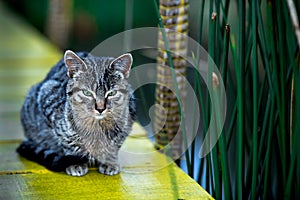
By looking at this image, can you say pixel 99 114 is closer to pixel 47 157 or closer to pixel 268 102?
pixel 47 157

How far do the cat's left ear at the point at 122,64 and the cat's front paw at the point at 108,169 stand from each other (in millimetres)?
384

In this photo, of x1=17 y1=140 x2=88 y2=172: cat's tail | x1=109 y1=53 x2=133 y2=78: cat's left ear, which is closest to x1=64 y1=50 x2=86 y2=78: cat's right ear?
x1=109 y1=53 x2=133 y2=78: cat's left ear

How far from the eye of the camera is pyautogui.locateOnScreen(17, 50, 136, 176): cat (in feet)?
7.02

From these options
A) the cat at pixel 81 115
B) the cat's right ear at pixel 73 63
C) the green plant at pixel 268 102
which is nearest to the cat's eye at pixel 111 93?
the cat at pixel 81 115

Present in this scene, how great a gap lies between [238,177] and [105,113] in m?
0.51

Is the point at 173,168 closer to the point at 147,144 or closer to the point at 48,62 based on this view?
the point at 147,144

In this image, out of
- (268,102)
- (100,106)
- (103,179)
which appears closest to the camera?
(268,102)

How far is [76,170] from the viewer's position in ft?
7.65

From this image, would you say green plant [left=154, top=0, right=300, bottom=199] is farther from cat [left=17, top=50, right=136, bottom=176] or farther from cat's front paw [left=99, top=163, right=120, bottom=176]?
cat's front paw [left=99, top=163, right=120, bottom=176]

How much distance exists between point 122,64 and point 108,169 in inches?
17.1

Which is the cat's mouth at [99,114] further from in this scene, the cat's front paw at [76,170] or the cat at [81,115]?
the cat's front paw at [76,170]

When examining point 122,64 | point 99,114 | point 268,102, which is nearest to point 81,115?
point 99,114

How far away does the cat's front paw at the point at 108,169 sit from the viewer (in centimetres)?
236

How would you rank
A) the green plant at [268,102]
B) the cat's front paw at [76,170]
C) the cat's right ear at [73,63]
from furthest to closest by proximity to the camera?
the cat's front paw at [76,170] < the cat's right ear at [73,63] < the green plant at [268,102]
